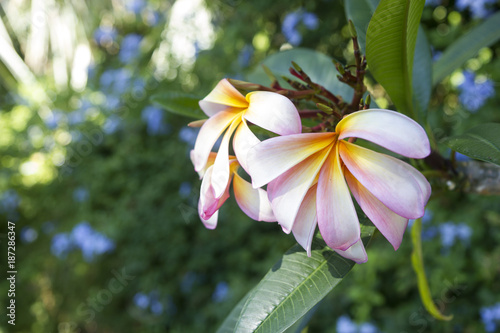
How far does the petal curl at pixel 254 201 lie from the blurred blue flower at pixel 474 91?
5.02ft

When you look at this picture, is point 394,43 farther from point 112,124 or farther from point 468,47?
point 112,124

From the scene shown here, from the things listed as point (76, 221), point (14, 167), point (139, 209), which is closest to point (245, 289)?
point (139, 209)

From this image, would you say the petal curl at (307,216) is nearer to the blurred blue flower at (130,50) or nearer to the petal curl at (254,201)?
the petal curl at (254,201)

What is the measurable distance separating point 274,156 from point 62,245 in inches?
90.9

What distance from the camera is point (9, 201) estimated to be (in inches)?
111

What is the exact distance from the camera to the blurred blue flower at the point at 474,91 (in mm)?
1670

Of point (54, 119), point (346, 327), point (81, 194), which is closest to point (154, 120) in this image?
point (81, 194)

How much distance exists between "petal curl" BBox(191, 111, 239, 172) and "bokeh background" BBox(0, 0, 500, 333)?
1108 mm

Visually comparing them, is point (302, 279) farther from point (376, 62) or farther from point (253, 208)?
point (376, 62)

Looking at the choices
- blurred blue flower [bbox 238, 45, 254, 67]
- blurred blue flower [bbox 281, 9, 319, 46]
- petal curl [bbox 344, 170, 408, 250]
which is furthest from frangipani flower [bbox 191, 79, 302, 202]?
blurred blue flower [bbox 238, 45, 254, 67]

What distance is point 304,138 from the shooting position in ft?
1.31

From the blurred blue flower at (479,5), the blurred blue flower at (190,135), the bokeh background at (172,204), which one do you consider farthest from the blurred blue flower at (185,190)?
the blurred blue flower at (479,5)

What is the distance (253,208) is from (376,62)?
0.78 ft

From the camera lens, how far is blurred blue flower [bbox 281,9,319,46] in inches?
85.8
